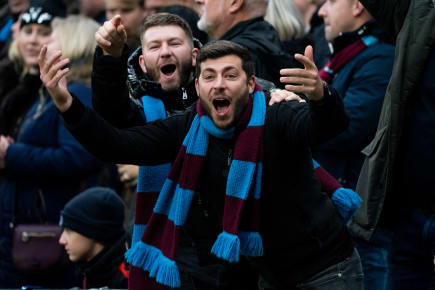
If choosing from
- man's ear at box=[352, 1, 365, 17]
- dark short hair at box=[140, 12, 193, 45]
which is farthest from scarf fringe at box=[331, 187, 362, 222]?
man's ear at box=[352, 1, 365, 17]

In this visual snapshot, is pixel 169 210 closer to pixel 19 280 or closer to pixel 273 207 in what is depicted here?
pixel 273 207

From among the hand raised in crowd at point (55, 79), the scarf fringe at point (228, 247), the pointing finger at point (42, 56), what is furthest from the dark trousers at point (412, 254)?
the pointing finger at point (42, 56)

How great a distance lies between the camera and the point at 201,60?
13.9ft

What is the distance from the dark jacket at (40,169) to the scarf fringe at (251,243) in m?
2.67

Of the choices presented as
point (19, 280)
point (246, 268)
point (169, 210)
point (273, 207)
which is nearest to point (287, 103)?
point (273, 207)

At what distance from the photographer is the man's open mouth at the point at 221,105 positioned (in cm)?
415

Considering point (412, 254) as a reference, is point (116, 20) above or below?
above

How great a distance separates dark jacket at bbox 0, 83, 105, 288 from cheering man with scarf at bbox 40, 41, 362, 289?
7.64ft

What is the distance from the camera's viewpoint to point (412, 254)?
451 centimetres

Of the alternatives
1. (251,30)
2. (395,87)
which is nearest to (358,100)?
(251,30)

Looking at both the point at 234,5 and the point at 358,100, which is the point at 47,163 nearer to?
the point at 234,5

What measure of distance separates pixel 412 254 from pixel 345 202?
475 millimetres

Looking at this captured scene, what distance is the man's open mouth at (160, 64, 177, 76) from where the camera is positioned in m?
4.84

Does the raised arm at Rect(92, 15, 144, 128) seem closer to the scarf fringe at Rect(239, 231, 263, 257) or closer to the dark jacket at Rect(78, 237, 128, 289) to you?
the scarf fringe at Rect(239, 231, 263, 257)
